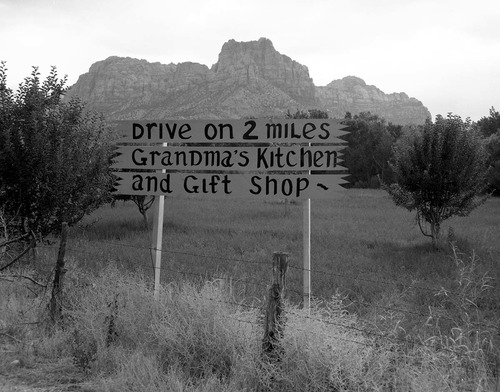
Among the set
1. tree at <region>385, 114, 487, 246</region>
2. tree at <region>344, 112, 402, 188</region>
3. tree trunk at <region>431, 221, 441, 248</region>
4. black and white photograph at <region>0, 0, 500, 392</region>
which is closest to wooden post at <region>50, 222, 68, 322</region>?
black and white photograph at <region>0, 0, 500, 392</region>

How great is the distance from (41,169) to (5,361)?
14.2 ft

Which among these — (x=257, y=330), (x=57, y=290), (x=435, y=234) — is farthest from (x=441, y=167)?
(x=57, y=290)

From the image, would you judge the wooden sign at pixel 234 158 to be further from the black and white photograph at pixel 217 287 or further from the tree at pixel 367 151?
the tree at pixel 367 151

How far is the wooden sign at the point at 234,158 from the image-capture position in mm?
6578

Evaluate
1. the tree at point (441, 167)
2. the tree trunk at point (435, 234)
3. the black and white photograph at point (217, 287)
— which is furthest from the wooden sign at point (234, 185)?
the tree trunk at point (435, 234)

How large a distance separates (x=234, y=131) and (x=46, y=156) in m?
3.57

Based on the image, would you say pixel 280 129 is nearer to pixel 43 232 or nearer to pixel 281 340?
pixel 281 340

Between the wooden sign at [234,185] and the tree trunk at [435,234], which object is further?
the tree trunk at [435,234]

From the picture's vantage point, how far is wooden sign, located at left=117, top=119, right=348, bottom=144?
257 inches

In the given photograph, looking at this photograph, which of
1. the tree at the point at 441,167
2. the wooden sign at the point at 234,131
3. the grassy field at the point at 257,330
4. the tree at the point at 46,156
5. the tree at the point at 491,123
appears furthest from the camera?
the tree at the point at 491,123

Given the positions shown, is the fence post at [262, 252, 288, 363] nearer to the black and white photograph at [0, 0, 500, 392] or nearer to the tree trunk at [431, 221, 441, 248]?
the black and white photograph at [0, 0, 500, 392]

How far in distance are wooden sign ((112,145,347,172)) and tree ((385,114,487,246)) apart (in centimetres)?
889

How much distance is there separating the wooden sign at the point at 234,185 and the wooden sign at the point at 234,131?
0.43 m

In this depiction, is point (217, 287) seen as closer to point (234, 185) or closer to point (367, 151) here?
point (234, 185)
